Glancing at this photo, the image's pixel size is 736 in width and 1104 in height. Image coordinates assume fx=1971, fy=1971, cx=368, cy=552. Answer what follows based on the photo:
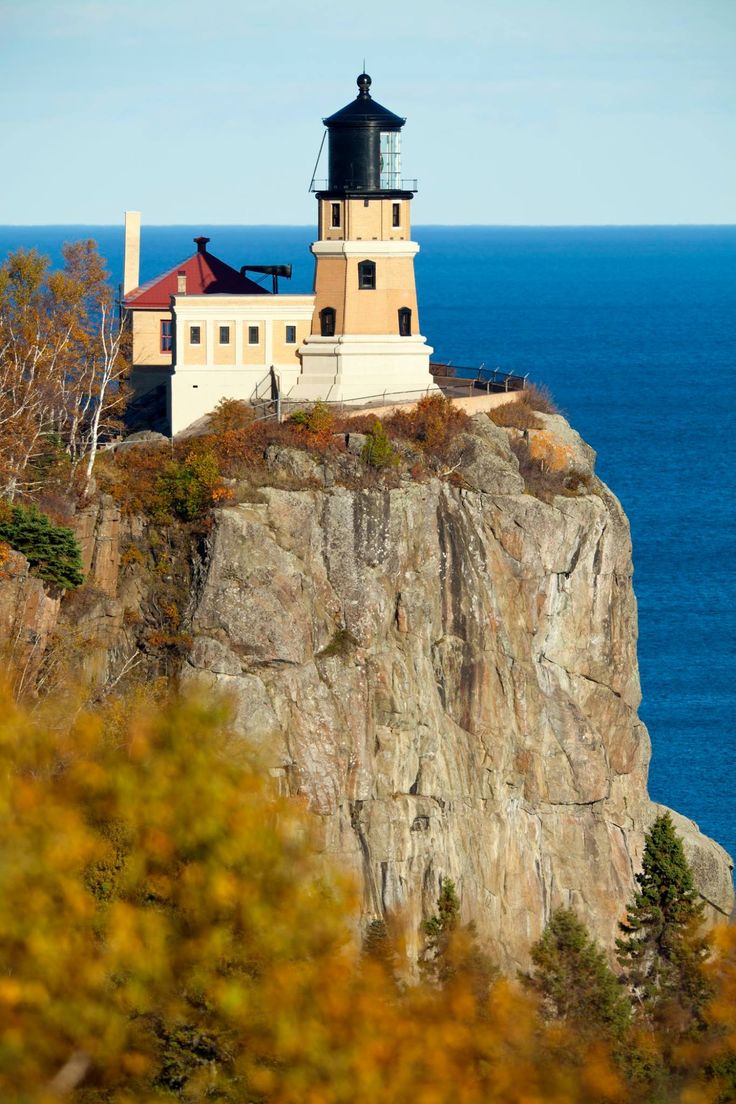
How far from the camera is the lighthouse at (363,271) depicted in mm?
59844

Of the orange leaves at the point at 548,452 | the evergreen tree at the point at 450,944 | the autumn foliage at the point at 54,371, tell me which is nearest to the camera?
the evergreen tree at the point at 450,944

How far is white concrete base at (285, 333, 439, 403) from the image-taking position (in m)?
59.8

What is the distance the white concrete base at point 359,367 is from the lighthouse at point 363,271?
0.03m

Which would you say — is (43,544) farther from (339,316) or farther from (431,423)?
(339,316)

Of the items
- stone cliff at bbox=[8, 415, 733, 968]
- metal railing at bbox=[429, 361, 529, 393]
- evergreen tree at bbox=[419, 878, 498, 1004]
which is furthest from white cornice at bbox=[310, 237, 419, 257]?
evergreen tree at bbox=[419, 878, 498, 1004]

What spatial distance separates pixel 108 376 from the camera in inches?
2286

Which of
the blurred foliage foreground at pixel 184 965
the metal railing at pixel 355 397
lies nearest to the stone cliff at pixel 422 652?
the metal railing at pixel 355 397

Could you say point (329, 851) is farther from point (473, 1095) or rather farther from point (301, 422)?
point (473, 1095)

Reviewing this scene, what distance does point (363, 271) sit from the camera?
60.4m

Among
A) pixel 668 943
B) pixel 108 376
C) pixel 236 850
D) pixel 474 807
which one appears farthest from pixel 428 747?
pixel 236 850

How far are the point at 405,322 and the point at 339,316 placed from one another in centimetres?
209

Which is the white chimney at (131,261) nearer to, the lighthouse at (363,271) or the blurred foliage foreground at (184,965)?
the lighthouse at (363,271)

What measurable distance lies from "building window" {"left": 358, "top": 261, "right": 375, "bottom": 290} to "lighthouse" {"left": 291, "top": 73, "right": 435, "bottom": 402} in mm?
31

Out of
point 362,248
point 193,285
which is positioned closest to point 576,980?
point 362,248
